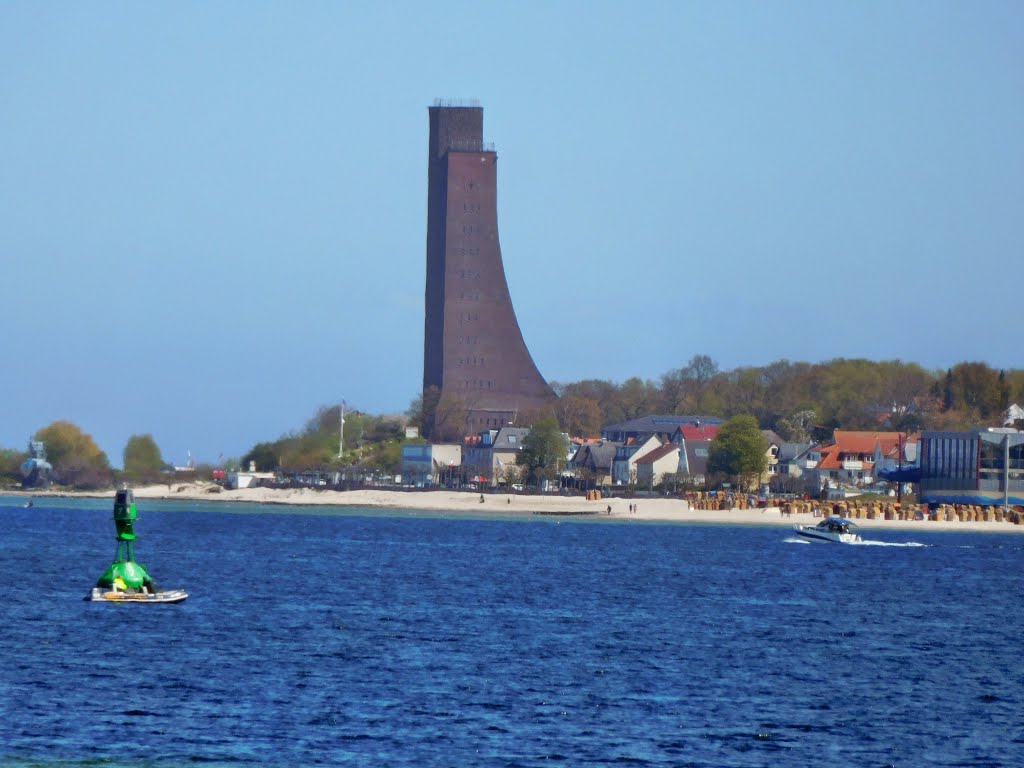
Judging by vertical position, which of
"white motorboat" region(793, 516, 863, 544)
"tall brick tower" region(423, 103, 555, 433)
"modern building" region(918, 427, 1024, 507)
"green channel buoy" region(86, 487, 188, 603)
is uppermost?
"tall brick tower" region(423, 103, 555, 433)

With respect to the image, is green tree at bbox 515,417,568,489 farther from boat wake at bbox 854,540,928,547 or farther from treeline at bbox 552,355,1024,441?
boat wake at bbox 854,540,928,547

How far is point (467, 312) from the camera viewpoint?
378 feet

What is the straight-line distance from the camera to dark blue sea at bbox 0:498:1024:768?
19.0 meters

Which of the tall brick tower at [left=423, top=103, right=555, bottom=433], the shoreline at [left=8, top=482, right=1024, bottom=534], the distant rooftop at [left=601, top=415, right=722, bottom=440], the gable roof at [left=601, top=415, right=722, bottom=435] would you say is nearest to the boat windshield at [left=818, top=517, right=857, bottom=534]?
the shoreline at [left=8, top=482, right=1024, bottom=534]

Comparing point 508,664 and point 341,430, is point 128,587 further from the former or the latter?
point 341,430

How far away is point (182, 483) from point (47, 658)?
8499cm

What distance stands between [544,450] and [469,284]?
15.4 m

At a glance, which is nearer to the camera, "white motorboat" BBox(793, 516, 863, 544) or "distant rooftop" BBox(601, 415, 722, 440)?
"white motorboat" BBox(793, 516, 863, 544)

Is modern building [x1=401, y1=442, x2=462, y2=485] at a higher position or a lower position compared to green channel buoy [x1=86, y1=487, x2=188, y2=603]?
higher

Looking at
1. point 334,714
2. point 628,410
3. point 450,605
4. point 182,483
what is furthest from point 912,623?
point 628,410

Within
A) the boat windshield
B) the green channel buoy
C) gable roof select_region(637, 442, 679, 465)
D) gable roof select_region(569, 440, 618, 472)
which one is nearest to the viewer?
the green channel buoy

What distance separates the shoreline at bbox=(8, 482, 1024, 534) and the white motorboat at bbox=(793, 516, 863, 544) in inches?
408

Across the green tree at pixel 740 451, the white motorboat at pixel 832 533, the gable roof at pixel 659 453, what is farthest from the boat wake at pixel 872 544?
the gable roof at pixel 659 453

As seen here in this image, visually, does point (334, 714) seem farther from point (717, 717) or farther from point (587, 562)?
point (587, 562)
